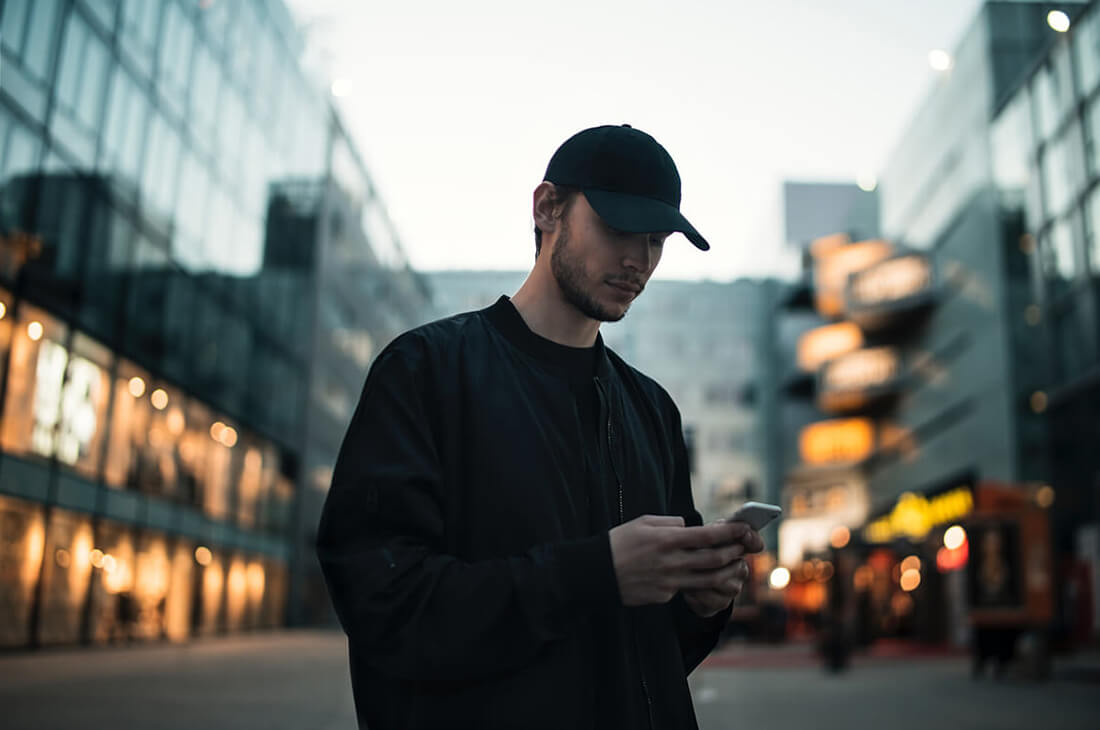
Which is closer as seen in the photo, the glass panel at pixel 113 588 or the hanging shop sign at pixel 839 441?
the glass panel at pixel 113 588

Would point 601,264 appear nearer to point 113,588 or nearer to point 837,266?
point 113,588

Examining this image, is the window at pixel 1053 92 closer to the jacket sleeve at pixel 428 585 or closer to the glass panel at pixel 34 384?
the glass panel at pixel 34 384

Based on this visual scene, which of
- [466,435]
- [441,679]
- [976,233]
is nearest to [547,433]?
[466,435]

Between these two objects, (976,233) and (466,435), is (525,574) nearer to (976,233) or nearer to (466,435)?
(466,435)

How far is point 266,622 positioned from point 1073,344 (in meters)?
27.9

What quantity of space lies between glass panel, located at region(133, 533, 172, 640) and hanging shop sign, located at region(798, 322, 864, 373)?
41.2 m

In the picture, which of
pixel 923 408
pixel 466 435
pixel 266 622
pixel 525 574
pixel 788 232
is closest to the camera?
pixel 525 574

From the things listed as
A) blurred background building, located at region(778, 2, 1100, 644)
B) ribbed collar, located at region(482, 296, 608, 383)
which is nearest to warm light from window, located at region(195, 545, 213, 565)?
blurred background building, located at region(778, 2, 1100, 644)

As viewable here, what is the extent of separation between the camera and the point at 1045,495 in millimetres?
36094

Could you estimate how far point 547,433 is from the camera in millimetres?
1920

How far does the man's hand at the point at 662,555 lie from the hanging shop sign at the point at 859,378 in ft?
184

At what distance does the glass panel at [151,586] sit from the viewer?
2706 centimetres

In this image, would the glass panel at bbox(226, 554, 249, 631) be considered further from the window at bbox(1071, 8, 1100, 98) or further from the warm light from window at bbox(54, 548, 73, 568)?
the window at bbox(1071, 8, 1100, 98)

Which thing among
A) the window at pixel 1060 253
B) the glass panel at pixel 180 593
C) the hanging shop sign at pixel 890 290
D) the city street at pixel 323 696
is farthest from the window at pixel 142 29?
the hanging shop sign at pixel 890 290
